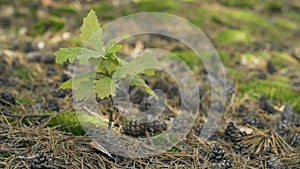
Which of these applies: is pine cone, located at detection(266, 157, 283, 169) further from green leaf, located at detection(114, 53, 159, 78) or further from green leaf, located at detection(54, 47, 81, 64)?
green leaf, located at detection(54, 47, 81, 64)

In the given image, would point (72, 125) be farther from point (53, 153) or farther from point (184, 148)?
point (184, 148)

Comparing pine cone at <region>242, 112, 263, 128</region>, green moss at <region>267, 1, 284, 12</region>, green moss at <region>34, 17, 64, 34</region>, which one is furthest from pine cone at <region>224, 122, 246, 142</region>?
green moss at <region>267, 1, 284, 12</region>

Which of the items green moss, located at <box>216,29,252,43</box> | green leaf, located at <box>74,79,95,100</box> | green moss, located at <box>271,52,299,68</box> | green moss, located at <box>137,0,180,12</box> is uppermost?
green moss, located at <box>137,0,180,12</box>

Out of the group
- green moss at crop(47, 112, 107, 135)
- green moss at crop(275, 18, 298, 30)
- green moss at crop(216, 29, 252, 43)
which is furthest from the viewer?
green moss at crop(275, 18, 298, 30)

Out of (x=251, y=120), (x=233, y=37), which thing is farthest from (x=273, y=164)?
(x=233, y=37)

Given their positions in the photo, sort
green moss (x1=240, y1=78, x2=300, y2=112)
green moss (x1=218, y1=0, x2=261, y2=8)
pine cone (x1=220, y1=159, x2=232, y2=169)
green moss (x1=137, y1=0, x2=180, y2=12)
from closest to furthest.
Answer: pine cone (x1=220, y1=159, x2=232, y2=169) < green moss (x1=240, y1=78, x2=300, y2=112) < green moss (x1=137, y1=0, x2=180, y2=12) < green moss (x1=218, y1=0, x2=261, y2=8)

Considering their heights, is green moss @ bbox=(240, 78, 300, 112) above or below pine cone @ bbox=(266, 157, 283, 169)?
above

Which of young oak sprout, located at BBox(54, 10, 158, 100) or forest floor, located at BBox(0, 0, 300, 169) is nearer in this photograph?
young oak sprout, located at BBox(54, 10, 158, 100)
